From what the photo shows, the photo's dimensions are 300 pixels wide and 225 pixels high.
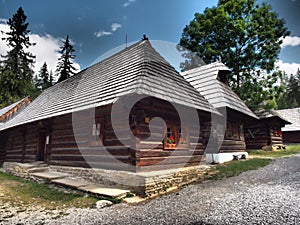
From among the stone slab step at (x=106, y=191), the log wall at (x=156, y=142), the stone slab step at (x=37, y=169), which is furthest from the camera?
the stone slab step at (x=37, y=169)

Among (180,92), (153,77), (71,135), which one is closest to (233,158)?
(180,92)

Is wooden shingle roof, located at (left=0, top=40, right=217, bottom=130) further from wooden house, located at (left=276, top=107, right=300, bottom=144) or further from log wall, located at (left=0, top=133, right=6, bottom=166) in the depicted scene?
wooden house, located at (left=276, top=107, right=300, bottom=144)

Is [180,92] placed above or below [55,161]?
above

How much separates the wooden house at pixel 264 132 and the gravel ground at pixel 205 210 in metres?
11.2

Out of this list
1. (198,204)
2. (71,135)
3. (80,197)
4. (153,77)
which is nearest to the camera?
(198,204)

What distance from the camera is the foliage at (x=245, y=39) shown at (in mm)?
18297

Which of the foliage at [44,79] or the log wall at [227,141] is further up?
the foliage at [44,79]

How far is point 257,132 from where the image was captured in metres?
16.4

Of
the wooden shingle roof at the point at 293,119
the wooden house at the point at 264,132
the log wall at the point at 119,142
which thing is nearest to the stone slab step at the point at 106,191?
the log wall at the point at 119,142

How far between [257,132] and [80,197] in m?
14.8

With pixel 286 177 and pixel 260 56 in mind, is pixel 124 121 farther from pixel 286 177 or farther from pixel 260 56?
pixel 260 56

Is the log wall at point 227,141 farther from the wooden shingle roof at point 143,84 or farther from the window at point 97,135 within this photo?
the window at point 97,135

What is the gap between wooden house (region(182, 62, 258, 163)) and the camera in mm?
10492

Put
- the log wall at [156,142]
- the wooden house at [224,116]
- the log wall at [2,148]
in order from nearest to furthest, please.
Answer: the log wall at [156,142] < the wooden house at [224,116] < the log wall at [2,148]
